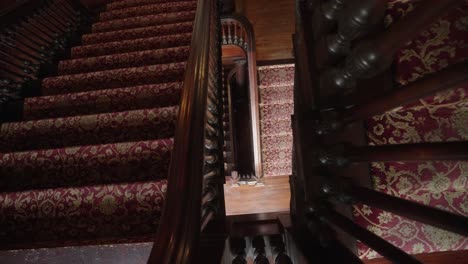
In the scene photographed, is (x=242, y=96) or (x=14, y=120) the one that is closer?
(x=14, y=120)

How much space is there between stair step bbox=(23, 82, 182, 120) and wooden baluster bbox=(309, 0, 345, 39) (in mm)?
1144

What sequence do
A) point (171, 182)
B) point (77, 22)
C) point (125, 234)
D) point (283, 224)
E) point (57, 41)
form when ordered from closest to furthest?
point (171, 182) < point (125, 234) < point (283, 224) < point (57, 41) < point (77, 22)

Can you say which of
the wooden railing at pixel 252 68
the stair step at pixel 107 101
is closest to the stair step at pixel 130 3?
the wooden railing at pixel 252 68

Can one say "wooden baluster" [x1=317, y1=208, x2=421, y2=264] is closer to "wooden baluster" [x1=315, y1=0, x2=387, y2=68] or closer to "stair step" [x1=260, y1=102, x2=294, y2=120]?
"wooden baluster" [x1=315, y1=0, x2=387, y2=68]

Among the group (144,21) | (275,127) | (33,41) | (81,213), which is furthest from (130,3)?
(81,213)

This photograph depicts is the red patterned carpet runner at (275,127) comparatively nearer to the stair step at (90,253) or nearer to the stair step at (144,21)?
the stair step at (144,21)

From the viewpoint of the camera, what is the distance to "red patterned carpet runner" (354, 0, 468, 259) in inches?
42.4

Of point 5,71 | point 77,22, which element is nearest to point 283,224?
point 5,71

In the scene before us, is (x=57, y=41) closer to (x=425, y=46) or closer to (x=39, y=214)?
(x=39, y=214)

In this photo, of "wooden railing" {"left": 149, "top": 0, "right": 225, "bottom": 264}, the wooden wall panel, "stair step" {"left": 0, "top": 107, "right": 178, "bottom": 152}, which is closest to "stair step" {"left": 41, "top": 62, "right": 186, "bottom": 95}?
"stair step" {"left": 0, "top": 107, "right": 178, "bottom": 152}

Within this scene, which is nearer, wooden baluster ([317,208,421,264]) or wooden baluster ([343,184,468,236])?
wooden baluster ([343,184,468,236])

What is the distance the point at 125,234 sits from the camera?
1338mm

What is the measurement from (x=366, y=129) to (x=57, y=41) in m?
3.38

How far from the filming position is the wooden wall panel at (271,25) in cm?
498
